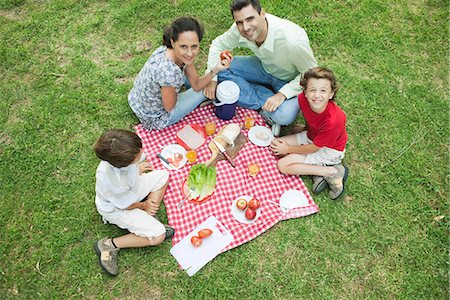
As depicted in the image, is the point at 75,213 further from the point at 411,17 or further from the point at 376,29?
the point at 411,17

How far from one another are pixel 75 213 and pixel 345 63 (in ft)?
11.4

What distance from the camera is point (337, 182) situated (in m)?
3.69

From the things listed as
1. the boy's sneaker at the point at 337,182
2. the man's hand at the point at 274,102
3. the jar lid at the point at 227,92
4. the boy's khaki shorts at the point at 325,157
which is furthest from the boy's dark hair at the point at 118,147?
the boy's sneaker at the point at 337,182

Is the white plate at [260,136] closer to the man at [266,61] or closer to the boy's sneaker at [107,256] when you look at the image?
the man at [266,61]

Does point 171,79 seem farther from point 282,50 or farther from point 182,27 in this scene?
point 282,50

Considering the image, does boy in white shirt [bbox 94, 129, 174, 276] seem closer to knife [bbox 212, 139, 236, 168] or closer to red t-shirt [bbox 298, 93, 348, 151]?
knife [bbox 212, 139, 236, 168]

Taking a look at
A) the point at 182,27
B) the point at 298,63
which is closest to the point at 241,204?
the point at 298,63

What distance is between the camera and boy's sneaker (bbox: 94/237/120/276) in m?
3.22

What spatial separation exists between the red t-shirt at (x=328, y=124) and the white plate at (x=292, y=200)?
1.74 feet

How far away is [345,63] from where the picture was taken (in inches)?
184

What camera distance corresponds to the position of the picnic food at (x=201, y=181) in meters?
3.67

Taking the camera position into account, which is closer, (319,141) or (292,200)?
(319,141)

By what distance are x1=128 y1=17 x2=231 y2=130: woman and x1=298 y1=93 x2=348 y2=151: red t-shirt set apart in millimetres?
906

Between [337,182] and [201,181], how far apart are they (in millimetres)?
1301
